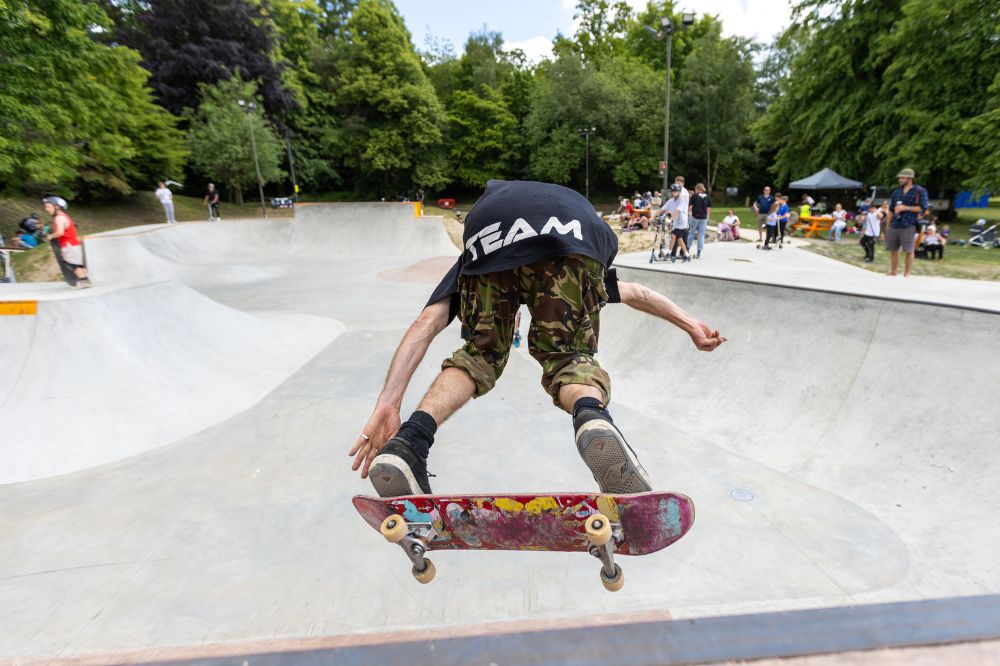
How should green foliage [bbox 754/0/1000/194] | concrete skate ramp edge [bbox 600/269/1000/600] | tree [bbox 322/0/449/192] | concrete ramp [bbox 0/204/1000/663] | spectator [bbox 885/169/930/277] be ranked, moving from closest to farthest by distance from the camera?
concrete ramp [bbox 0/204/1000/663] → concrete skate ramp edge [bbox 600/269/1000/600] → spectator [bbox 885/169/930/277] → green foliage [bbox 754/0/1000/194] → tree [bbox 322/0/449/192]

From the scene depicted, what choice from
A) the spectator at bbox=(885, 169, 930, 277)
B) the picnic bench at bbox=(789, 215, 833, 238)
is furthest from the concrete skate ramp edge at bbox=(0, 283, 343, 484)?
A: the picnic bench at bbox=(789, 215, 833, 238)

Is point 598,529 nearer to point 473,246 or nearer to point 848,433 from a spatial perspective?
point 473,246

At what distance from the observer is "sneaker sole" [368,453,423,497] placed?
2.03 m

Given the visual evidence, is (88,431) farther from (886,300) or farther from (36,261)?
(36,261)

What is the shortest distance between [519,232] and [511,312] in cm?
42

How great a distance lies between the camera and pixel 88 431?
4664mm

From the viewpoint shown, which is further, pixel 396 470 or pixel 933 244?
pixel 933 244

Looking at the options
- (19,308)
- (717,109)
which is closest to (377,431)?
(19,308)

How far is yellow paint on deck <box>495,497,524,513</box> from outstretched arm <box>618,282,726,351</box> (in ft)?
4.08

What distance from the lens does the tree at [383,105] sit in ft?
131

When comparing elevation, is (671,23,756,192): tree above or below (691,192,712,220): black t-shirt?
above

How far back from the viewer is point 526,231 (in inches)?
92.7

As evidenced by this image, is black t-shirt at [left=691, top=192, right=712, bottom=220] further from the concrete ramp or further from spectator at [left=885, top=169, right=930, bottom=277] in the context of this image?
the concrete ramp

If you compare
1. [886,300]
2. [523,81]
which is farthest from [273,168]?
[886,300]
